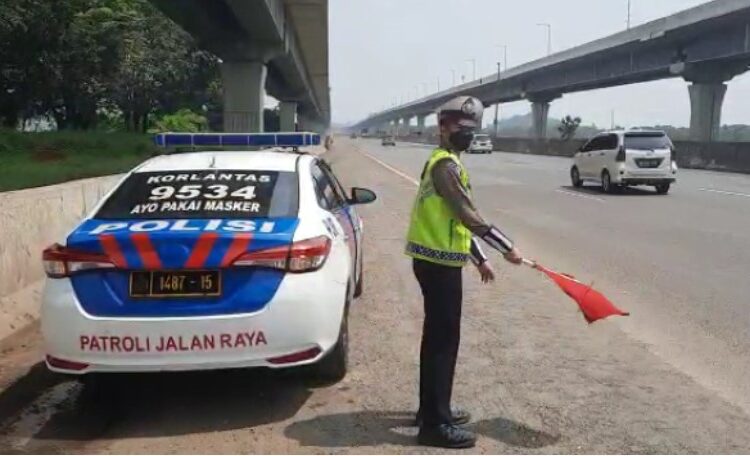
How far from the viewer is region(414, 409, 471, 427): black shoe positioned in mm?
4280

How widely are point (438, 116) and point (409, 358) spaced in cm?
223

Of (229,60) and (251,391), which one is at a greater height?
(229,60)

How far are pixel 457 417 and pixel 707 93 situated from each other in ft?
157

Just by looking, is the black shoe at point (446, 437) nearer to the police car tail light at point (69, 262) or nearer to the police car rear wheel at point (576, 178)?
the police car tail light at point (69, 262)

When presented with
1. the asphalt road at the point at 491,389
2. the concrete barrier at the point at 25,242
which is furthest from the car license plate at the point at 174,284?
the concrete barrier at the point at 25,242


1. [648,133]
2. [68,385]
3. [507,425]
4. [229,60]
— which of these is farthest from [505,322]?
[229,60]

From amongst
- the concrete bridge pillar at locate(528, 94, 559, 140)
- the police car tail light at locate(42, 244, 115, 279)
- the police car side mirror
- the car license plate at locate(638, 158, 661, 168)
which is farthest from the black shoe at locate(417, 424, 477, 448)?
the concrete bridge pillar at locate(528, 94, 559, 140)

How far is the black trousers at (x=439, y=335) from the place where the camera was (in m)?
4.10

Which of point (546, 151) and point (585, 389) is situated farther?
point (546, 151)

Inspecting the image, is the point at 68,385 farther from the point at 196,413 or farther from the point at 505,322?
the point at 505,322

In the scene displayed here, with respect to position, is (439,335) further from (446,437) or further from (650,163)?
(650,163)

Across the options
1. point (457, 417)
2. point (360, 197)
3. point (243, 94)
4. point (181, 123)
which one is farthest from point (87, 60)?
point (457, 417)

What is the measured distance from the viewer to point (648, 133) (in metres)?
21.6

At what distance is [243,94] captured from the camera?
32312mm
